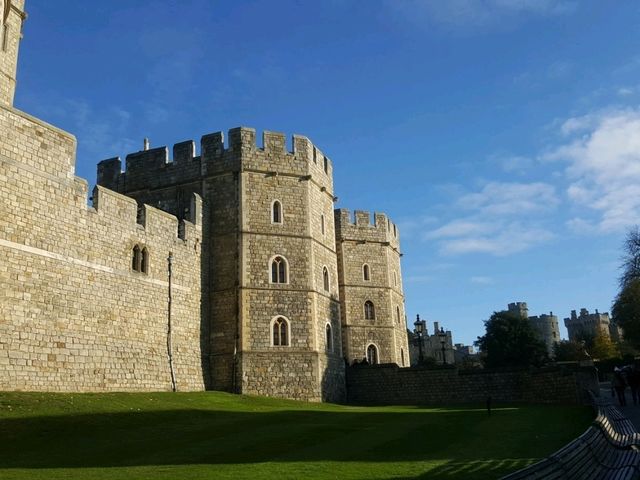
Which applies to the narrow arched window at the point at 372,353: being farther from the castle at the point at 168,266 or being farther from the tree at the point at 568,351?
the tree at the point at 568,351

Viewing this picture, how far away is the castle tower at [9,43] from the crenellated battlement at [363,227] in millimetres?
18276

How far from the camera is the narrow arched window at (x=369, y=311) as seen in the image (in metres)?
34.6

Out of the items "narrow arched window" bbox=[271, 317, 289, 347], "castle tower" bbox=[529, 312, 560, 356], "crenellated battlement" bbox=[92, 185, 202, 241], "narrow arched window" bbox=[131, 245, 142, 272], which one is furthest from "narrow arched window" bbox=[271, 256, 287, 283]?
"castle tower" bbox=[529, 312, 560, 356]

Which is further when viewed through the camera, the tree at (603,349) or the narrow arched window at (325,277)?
the tree at (603,349)

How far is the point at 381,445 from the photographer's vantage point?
37.6 ft

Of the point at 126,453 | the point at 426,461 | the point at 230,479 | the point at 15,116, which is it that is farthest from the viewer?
the point at 15,116

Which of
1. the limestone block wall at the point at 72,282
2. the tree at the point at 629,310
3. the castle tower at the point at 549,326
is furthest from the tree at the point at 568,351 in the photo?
the limestone block wall at the point at 72,282

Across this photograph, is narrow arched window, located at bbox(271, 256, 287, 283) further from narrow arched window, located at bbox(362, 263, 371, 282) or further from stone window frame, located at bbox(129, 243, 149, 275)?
narrow arched window, located at bbox(362, 263, 371, 282)

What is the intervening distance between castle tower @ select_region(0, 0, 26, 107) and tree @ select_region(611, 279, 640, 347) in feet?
116

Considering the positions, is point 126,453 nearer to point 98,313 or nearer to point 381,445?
point 381,445

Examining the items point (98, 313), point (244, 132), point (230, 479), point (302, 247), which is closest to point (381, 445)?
point (230, 479)

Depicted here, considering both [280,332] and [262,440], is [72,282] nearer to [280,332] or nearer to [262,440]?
[280,332]

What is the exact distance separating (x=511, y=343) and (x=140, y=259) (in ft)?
130

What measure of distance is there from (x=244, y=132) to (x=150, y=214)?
5.86m
